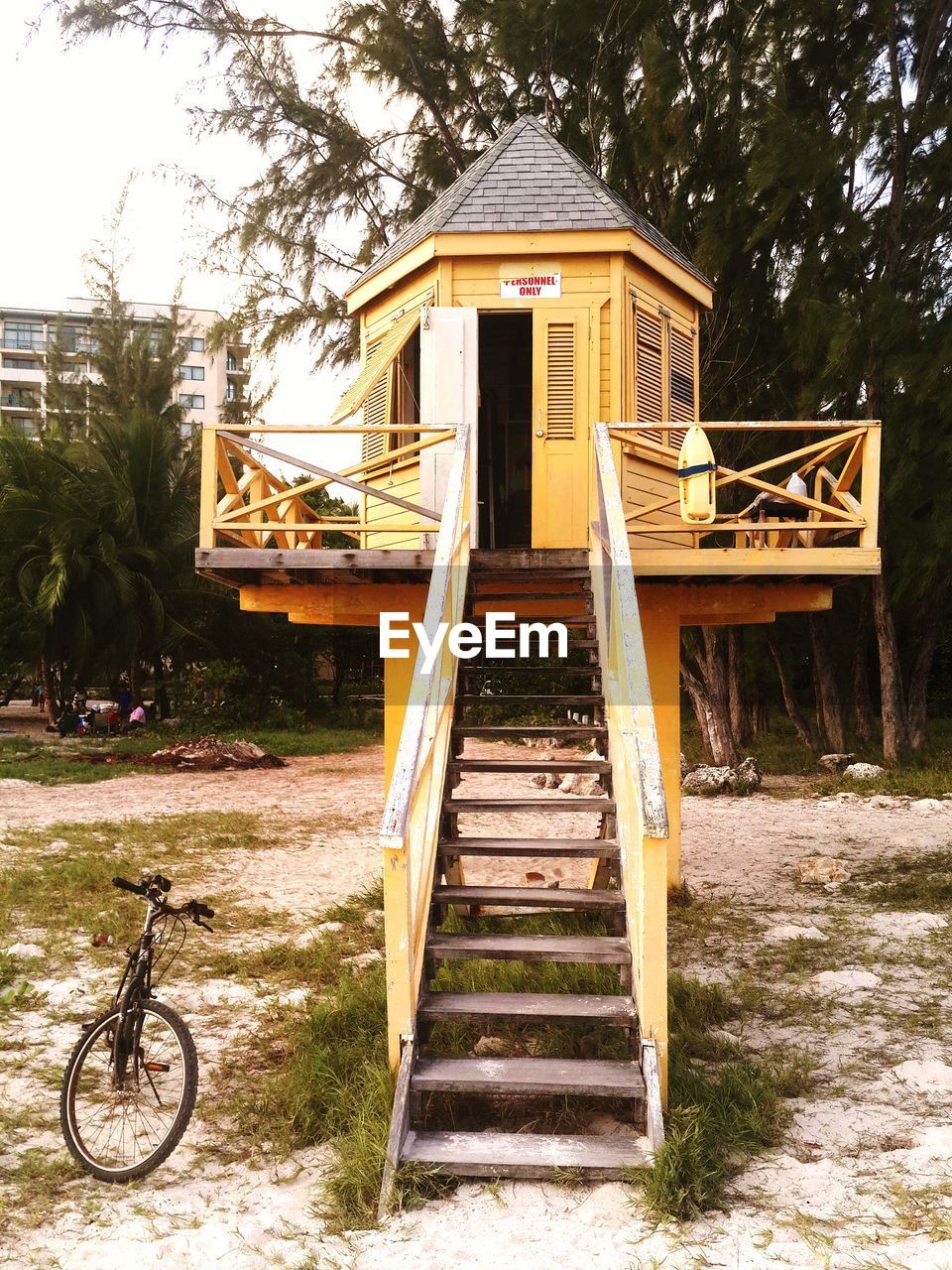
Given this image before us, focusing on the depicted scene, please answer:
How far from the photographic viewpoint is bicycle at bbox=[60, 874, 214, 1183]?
4.64m

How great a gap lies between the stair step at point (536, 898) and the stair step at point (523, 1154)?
4.01 feet

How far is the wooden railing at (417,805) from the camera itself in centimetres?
456

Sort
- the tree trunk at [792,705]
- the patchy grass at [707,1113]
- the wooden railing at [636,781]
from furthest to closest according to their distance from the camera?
the tree trunk at [792,705], the wooden railing at [636,781], the patchy grass at [707,1113]

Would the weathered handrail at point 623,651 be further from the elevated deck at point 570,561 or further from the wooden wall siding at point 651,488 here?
the wooden wall siding at point 651,488

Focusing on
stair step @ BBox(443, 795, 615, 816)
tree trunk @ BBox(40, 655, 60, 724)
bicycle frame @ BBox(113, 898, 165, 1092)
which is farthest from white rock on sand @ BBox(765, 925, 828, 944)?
tree trunk @ BBox(40, 655, 60, 724)

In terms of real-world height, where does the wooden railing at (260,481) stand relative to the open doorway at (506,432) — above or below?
below

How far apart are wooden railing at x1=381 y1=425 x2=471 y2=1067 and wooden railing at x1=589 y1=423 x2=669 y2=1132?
3.10 feet

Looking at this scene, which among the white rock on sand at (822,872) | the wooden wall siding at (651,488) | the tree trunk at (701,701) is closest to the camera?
the wooden wall siding at (651,488)

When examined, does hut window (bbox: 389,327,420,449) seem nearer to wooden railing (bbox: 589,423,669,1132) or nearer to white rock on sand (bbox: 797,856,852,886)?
wooden railing (bbox: 589,423,669,1132)

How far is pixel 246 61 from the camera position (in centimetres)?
1761

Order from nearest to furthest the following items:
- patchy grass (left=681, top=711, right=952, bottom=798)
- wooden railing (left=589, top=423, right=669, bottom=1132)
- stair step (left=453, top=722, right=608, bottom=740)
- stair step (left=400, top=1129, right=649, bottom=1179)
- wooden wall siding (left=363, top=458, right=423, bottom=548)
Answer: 1. stair step (left=400, top=1129, right=649, bottom=1179)
2. wooden railing (left=589, top=423, right=669, bottom=1132)
3. stair step (left=453, top=722, right=608, bottom=740)
4. wooden wall siding (left=363, top=458, right=423, bottom=548)
5. patchy grass (left=681, top=711, right=952, bottom=798)

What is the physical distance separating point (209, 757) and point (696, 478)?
13175 millimetres

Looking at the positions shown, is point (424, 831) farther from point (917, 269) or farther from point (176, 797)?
point (917, 269)

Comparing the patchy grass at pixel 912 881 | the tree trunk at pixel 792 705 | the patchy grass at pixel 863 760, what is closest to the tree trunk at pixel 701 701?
the patchy grass at pixel 863 760
